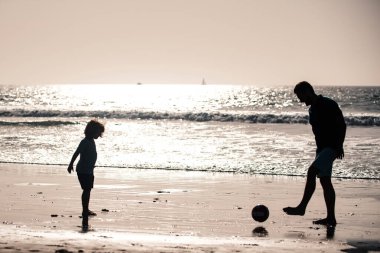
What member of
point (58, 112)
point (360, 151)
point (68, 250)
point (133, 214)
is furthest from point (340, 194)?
point (58, 112)

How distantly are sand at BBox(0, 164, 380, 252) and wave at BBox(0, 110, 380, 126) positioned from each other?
98.7ft

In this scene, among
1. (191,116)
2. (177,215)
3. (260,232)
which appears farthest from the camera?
(191,116)

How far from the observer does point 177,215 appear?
1159cm

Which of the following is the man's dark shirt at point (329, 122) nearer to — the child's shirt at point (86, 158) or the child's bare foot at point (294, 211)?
the child's bare foot at point (294, 211)

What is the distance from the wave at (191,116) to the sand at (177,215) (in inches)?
1184

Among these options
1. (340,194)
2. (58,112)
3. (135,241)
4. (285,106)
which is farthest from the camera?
(285,106)

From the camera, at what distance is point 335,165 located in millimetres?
21844

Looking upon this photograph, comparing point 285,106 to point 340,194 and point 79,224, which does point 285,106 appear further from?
point 79,224

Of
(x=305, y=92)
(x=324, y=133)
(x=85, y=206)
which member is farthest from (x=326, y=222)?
(x=85, y=206)

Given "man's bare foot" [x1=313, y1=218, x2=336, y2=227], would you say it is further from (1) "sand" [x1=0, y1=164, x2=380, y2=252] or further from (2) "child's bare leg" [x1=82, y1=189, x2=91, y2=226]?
(2) "child's bare leg" [x1=82, y1=189, x2=91, y2=226]

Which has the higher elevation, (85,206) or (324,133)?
(324,133)

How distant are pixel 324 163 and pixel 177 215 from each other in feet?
7.87

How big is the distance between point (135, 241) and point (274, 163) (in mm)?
14265

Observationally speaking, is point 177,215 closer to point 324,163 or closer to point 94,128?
point 94,128
